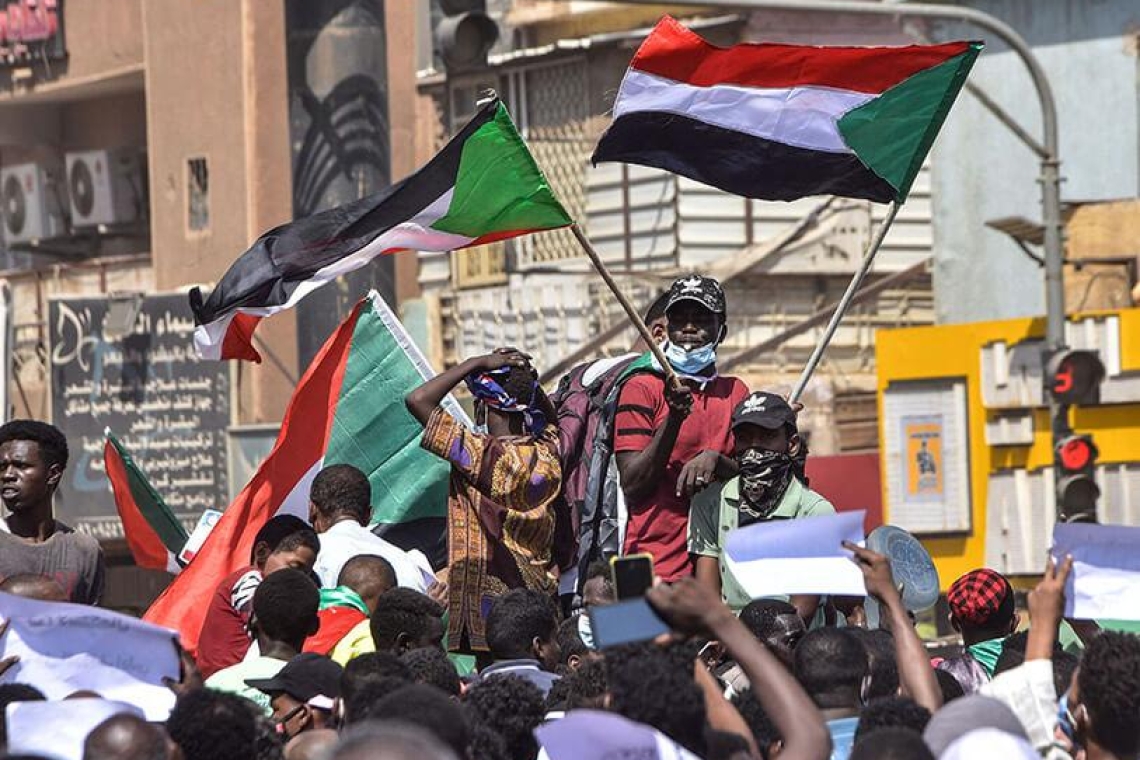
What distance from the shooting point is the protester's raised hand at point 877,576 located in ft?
18.6

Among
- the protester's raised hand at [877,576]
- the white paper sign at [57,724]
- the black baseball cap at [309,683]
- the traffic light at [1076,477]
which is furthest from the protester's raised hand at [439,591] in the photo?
the traffic light at [1076,477]

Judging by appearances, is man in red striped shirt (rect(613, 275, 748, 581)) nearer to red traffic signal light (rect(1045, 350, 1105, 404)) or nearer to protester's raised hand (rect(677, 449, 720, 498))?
protester's raised hand (rect(677, 449, 720, 498))

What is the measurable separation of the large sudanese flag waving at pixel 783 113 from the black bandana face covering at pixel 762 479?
59.0 inches

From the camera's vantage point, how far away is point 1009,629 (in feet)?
25.9

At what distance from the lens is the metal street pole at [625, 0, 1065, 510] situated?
16.8 metres

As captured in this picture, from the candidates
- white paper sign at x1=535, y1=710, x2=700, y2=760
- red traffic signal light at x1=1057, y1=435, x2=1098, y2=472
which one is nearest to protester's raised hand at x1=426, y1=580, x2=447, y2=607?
white paper sign at x1=535, y1=710, x2=700, y2=760

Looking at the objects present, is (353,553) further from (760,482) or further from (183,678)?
(183,678)

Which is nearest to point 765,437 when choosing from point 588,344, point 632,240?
point 588,344

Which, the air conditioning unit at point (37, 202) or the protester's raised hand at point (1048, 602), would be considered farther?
the air conditioning unit at point (37, 202)

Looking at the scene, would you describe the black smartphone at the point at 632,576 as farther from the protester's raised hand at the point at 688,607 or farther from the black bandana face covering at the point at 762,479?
the black bandana face covering at the point at 762,479

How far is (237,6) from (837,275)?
8569 millimetres

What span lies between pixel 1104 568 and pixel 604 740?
1642mm

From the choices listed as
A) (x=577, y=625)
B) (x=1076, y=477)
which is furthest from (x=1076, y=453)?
Result: (x=577, y=625)

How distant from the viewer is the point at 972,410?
912 inches
